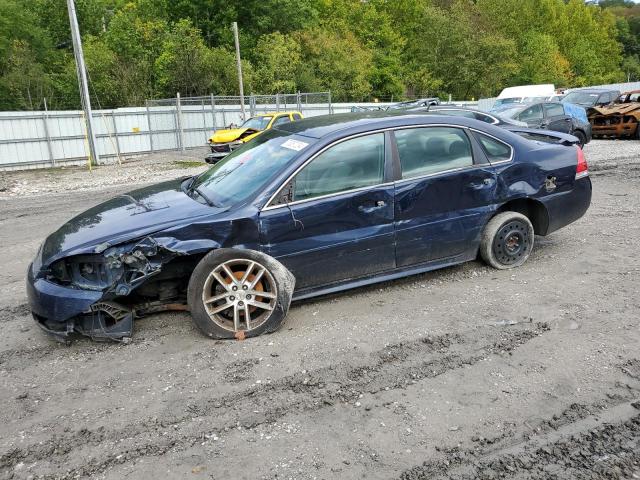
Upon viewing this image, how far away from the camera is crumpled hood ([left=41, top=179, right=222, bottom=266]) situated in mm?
4072

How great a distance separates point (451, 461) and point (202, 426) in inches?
56.0

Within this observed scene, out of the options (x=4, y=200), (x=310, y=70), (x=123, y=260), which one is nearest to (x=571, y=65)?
(x=310, y=70)

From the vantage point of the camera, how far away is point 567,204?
5.66 meters

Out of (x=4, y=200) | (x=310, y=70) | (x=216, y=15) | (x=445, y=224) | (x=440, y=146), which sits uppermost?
(x=216, y=15)

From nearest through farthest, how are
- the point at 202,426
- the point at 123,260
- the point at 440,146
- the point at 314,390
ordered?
the point at 202,426 < the point at 314,390 < the point at 123,260 < the point at 440,146

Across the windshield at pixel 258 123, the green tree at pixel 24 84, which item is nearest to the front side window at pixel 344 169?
the windshield at pixel 258 123

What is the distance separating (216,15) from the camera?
4194 centimetres

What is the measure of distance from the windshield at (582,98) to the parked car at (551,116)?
263 inches

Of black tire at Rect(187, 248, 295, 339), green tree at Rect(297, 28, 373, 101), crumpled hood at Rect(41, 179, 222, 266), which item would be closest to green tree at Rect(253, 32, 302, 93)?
green tree at Rect(297, 28, 373, 101)

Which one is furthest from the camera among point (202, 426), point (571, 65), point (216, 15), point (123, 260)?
point (571, 65)

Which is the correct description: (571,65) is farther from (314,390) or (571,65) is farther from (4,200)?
(314,390)

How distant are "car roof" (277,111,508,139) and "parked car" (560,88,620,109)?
19.2 m

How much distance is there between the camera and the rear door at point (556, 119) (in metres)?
15.5

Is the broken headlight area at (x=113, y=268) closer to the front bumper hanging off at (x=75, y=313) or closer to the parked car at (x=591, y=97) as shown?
the front bumper hanging off at (x=75, y=313)
